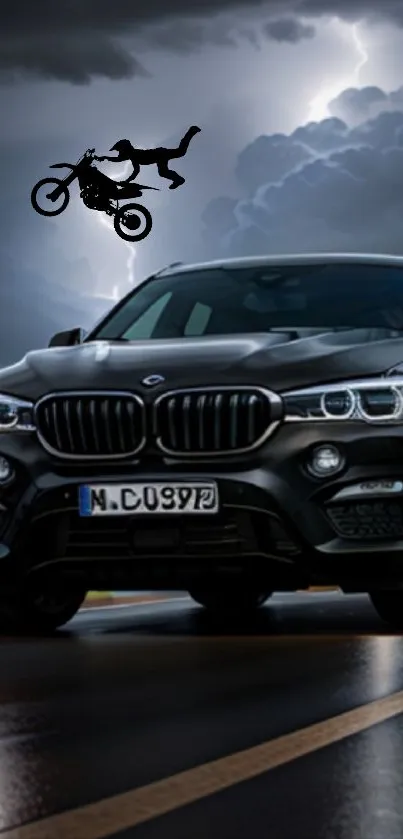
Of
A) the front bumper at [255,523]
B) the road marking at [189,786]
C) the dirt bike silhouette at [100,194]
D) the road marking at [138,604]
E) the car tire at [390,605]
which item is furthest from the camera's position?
the dirt bike silhouette at [100,194]

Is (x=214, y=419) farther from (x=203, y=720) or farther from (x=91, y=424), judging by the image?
(x=203, y=720)

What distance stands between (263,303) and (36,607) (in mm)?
1877

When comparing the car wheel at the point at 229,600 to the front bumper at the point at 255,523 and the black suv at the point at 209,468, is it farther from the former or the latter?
the front bumper at the point at 255,523

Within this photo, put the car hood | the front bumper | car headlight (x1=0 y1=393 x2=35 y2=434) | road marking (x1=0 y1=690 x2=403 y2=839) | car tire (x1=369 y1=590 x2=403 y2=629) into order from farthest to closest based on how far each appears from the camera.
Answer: car tire (x1=369 y1=590 x2=403 y2=629), car headlight (x1=0 y1=393 x2=35 y2=434), the car hood, the front bumper, road marking (x1=0 y1=690 x2=403 y2=839)

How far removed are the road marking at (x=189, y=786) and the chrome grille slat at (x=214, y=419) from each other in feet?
6.67

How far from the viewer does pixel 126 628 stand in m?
9.44

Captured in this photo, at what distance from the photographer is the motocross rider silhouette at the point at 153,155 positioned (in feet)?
86.3

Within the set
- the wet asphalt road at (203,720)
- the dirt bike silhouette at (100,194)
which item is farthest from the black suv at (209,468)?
the dirt bike silhouette at (100,194)

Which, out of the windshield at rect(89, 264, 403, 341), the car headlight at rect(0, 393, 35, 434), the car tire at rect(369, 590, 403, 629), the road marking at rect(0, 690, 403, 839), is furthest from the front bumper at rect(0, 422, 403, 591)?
the road marking at rect(0, 690, 403, 839)

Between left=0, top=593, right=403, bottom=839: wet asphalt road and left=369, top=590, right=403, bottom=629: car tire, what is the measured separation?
0.12 m

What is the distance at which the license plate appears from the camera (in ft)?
25.7

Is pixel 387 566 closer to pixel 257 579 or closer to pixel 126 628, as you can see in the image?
pixel 257 579

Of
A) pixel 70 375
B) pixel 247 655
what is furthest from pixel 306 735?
pixel 70 375

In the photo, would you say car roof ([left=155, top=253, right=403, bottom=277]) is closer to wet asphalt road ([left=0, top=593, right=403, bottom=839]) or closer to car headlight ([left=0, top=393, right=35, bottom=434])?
wet asphalt road ([left=0, top=593, right=403, bottom=839])
